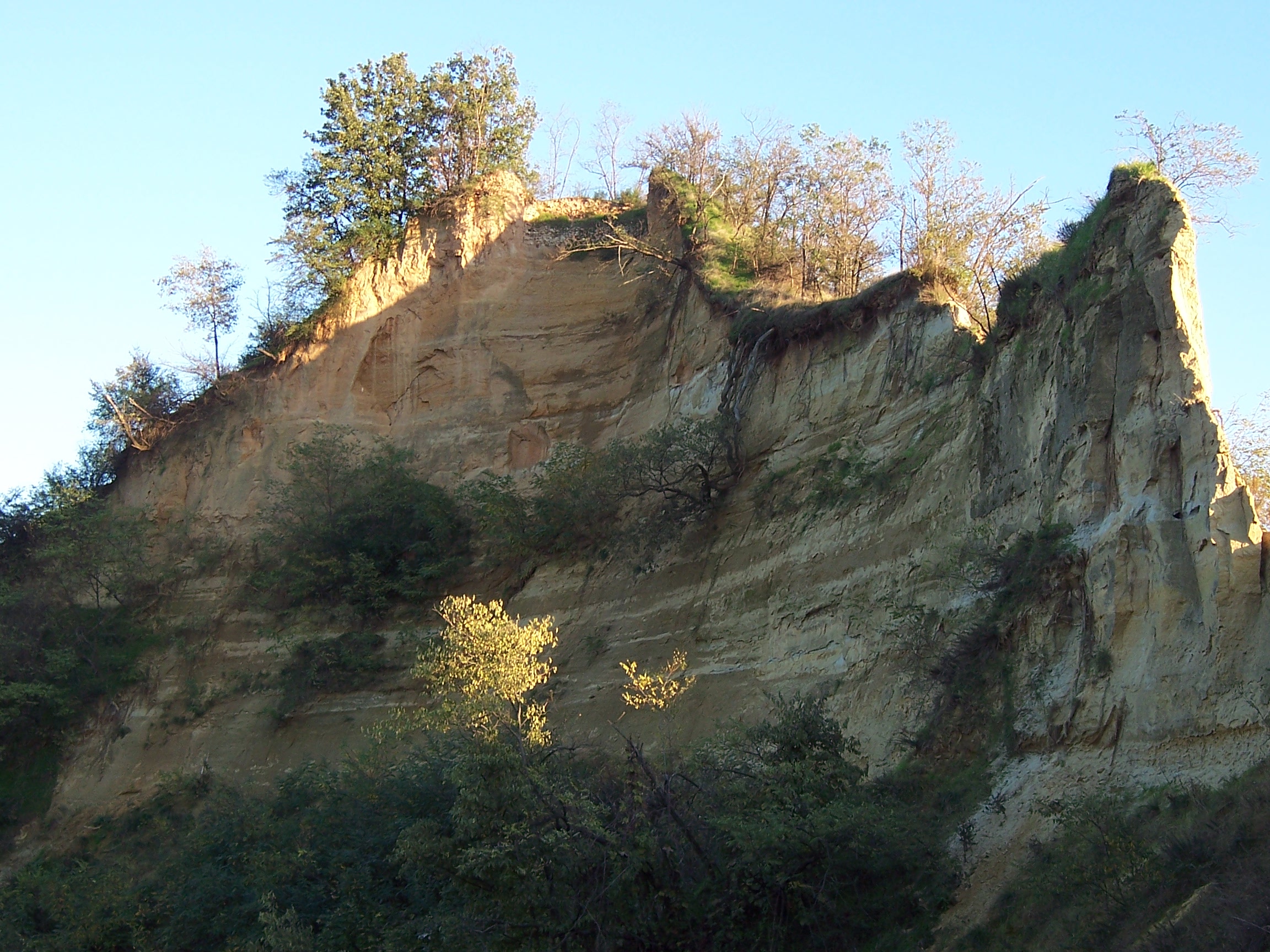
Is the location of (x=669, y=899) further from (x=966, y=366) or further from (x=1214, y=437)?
(x=966, y=366)

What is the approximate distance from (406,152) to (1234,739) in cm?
2422

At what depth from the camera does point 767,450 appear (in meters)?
21.9

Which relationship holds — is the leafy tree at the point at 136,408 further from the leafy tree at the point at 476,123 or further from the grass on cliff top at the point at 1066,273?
the grass on cliff top at the point at 1066,273

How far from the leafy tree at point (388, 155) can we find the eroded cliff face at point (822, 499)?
96 centimetres

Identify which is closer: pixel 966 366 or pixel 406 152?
pixel 966 366

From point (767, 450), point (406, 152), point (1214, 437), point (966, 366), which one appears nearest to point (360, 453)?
point (406, 152)

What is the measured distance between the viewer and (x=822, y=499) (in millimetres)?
19797

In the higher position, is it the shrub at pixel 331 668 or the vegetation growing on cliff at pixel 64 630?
the vegetation growing on cliff at pixel 64 630

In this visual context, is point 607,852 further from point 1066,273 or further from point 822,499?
point 1066,273

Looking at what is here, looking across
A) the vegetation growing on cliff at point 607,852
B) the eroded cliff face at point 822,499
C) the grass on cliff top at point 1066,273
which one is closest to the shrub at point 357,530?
the eroded cliff face at point 822,499

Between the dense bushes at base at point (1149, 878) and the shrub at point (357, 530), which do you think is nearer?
the dense bushes at base at point (1149, 878)

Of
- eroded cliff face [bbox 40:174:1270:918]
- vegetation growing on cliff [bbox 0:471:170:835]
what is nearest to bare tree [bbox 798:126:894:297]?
eroded cliff face [bbox 40:174:1270:918]

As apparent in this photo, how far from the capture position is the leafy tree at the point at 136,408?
104 ft

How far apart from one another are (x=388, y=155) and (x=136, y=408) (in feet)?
29.0
